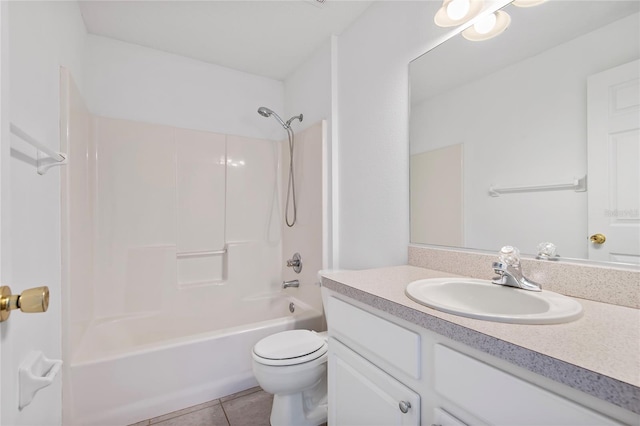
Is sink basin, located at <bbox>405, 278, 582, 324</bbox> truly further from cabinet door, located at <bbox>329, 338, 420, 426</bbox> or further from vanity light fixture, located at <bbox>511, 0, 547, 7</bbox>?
vanity light fixture, located at <bbox>511, 0, 547, 7</bbox>

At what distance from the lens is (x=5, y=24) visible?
50 centimetres

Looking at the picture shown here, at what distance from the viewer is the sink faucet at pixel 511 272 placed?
929 millimetres

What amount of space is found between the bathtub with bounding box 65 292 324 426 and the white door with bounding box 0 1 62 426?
217 millimetres

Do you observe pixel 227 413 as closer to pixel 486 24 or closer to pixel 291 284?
pixel 291 284

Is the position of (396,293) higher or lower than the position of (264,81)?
lower

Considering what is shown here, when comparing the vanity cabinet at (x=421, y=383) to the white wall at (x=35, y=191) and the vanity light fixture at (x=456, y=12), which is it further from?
the vanity light fixture at (x=456, y=12)

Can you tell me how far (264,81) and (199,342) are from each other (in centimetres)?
225

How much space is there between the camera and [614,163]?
85cm

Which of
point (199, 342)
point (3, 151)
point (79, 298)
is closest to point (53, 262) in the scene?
point (79, 298)

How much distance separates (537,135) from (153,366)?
2.12 m

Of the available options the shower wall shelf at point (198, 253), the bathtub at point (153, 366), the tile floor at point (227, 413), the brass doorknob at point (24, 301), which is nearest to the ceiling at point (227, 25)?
the shower wall shelf at point (198, 253)

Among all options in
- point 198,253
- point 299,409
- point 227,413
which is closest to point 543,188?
point 299,409

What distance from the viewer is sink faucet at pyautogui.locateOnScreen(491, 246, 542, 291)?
93 centimetres

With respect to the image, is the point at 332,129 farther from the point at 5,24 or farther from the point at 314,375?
the point at 5,24
